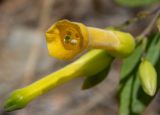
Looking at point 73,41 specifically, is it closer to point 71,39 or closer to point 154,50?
point 71,39

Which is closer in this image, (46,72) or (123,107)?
(123,107)

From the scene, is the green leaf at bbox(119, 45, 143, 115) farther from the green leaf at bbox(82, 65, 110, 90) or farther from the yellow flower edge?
the yellow flower edge

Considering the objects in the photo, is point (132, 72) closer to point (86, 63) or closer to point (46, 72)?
point (86, 63)

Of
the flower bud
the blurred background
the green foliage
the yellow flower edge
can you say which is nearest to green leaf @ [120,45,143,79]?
the green foliage

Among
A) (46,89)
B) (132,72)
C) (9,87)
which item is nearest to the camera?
(46,89)

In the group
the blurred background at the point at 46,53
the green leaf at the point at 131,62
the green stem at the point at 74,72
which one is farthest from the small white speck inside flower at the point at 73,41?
the blurred background at the point at 46,53

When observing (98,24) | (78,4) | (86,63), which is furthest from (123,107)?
(78,4)

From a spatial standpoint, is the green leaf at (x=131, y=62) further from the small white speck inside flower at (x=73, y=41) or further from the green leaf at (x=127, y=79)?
the small white speck inside flower at (x=73, y=41)
